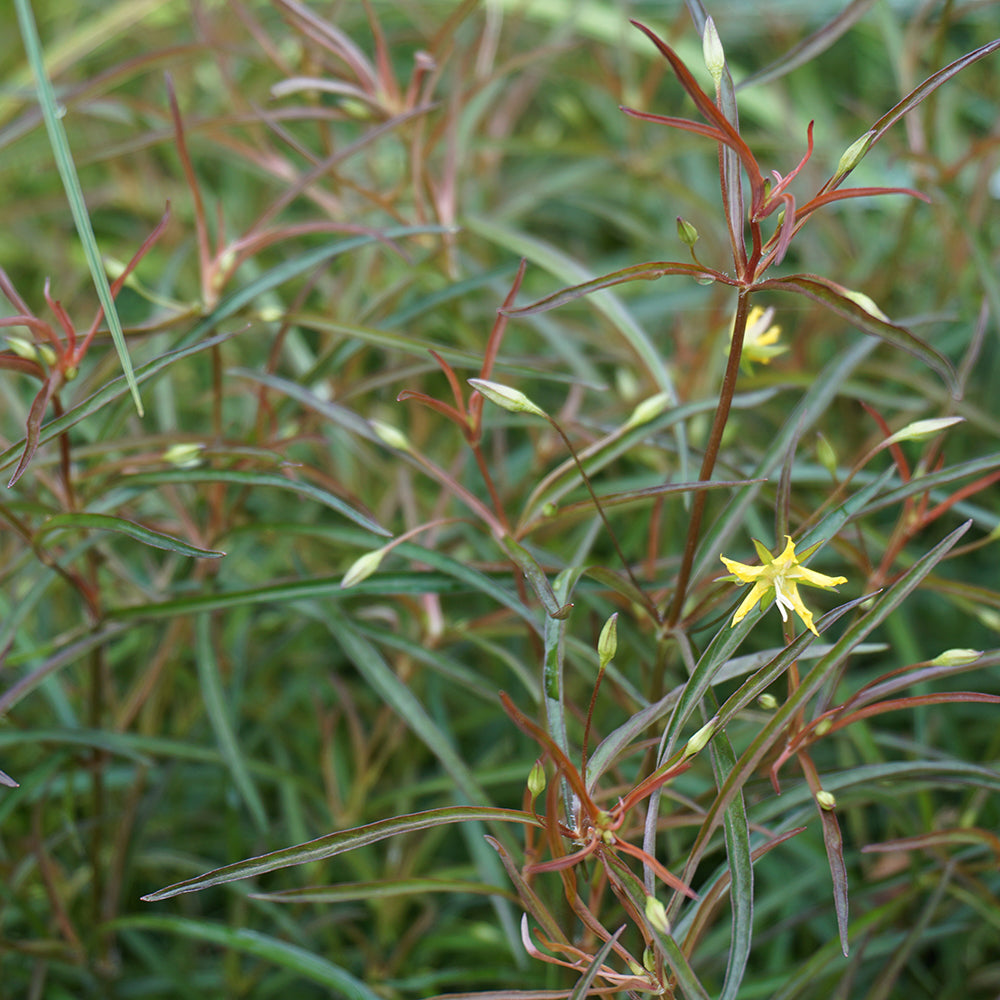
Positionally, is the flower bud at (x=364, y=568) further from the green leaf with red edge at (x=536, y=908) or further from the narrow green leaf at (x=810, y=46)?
the narrow green leaf at (x=810, y=46)

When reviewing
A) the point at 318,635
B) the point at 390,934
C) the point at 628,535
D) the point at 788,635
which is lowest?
the point at 390,934

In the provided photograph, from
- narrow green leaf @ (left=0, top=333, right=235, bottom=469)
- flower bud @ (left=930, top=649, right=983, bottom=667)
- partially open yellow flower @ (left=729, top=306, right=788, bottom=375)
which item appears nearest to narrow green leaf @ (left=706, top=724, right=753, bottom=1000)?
flower bud @ (left=930, top=649, right=983, bottom=667)

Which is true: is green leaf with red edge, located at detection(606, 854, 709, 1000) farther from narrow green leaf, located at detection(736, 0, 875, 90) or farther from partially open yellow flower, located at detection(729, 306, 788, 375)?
narrow green leaf, located at detection(736, 0, 875, 90)

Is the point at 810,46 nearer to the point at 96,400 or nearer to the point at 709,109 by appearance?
the point at 709,109

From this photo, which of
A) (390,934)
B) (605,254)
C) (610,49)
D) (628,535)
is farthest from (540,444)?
(610,49)

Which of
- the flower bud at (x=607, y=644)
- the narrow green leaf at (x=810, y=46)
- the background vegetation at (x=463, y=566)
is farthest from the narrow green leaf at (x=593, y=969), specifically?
the narrow green leaf at (x=810, y=46)

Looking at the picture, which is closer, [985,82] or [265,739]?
[265,739]

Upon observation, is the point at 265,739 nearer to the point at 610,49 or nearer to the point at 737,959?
the point at 737,959
